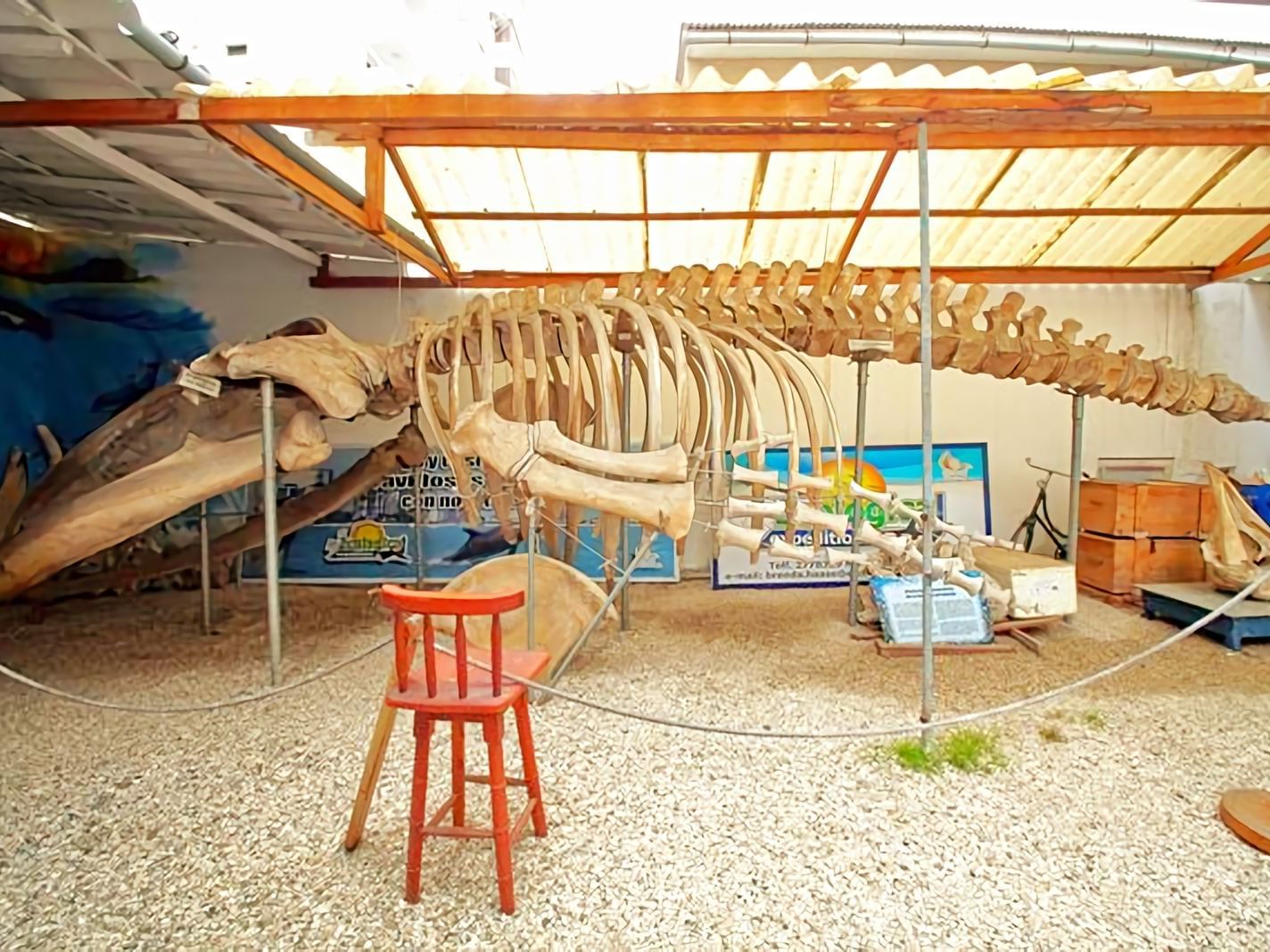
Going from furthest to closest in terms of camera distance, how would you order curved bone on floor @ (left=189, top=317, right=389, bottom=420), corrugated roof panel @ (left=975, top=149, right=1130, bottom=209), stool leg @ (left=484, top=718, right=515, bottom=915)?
corrugated roof panel @ (left=975, top=149, right=1130, bottom=209), curved bone on floor @ (left=189, top=317, right=389, bottom=420), stool leg @ (left=484, top=718, right=515, bottom=915)

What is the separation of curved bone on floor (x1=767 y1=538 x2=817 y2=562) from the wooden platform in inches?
102

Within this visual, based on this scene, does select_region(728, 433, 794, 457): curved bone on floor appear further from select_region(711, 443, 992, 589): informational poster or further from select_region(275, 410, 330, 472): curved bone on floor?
select_region(711, 443, 992, 589): informational poster

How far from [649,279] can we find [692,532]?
3000mm

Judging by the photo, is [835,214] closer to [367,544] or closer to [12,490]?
[367,544]

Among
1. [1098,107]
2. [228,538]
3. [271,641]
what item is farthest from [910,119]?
[228,538]

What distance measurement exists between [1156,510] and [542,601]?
14.9ft

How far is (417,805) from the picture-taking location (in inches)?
87.7

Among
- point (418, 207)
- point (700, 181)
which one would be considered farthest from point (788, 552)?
point (418, 207)

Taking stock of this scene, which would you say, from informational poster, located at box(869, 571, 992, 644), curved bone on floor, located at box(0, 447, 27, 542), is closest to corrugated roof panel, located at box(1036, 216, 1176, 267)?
informational poster, located at box(869, 571, 992, 644)

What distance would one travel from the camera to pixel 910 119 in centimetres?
326

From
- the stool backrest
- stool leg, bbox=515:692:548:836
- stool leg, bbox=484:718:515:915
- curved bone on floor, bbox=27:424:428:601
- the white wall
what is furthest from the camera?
the white wall

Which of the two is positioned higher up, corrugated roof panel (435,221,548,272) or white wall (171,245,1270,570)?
corrugated roof panel (435,221,548,272)

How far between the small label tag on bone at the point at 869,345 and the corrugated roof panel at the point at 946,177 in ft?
3.68

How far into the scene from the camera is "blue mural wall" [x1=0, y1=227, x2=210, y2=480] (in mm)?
5734
